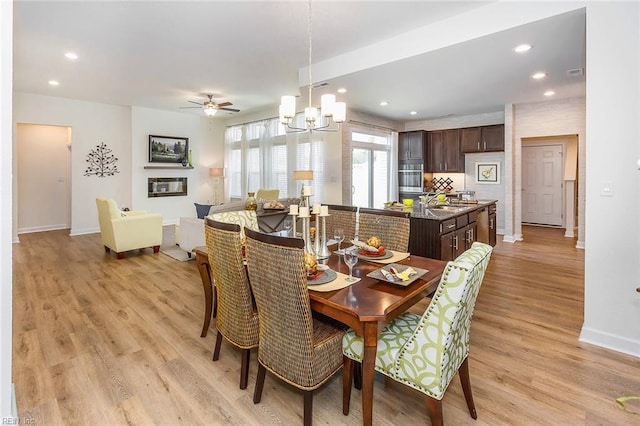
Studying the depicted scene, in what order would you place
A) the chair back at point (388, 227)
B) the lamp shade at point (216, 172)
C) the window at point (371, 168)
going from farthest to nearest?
1. the lamp shade at point (216, 172)
2. the window at point (371, 168)
3. the chair back at point (388, 227)

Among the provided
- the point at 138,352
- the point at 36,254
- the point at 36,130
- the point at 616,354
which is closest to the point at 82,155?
the point at 36,130

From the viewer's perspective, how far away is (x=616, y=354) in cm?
246

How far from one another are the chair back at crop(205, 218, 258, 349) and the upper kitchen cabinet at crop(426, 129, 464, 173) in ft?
22.1

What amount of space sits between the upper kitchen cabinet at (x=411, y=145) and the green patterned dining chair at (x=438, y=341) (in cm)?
654

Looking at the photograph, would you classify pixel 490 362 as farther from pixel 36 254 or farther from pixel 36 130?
pixel 36 130

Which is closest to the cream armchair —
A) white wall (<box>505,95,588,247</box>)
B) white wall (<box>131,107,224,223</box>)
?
white wall (<box>131,107,224,223</box>)

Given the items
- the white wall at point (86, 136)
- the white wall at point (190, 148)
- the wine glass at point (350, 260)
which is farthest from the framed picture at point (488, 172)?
the white wall at point (86, 136)

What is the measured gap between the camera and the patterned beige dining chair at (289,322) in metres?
1.54

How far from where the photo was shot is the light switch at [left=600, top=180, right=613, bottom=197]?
2.50 m

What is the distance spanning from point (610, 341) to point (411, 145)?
597 centimetres

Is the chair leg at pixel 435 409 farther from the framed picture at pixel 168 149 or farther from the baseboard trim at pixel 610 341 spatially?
the framed picture at pixel 168 149

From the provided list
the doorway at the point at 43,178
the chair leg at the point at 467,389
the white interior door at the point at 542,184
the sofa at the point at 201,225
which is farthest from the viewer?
the white interior door at the point at 542,184

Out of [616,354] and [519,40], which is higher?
[519,40]

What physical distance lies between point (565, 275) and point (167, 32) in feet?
18.5
